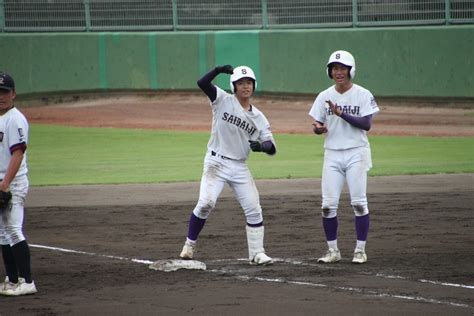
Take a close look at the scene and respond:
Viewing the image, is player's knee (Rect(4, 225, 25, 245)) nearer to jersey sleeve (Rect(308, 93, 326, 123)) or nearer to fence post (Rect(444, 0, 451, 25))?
jersey sleeve (Rect(308, 93, 326, 123))

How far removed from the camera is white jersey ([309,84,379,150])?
10.9 m

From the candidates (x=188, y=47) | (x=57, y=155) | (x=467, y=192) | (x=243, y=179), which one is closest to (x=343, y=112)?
(x=243, y=179)

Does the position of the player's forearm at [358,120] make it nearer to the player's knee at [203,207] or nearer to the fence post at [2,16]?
the player's knee at [203,207]

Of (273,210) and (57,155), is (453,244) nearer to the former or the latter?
(273,210)

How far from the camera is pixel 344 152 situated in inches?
428

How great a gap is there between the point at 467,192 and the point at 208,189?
250 inches

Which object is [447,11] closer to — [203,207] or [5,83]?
[203,207]

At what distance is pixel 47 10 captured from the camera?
34.3 m

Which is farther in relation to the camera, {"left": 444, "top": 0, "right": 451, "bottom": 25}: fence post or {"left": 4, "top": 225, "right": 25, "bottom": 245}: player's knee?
{"left": 444, "top": 0, "right": 451, "bottom": 25}: fence post

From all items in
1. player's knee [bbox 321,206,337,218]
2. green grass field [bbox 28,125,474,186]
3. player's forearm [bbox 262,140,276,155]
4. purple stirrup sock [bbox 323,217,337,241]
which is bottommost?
green grass field [bbox 28,125,474,186]

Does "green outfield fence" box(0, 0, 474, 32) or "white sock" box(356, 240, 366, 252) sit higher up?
"green outfield fence" box(0, 0, 474, 32)

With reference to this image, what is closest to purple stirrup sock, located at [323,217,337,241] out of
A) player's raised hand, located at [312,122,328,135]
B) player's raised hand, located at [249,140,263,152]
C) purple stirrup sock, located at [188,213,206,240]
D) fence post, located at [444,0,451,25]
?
player's raised hand, located at [312,122,328,135]

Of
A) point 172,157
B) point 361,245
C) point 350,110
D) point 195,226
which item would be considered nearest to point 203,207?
point 195,226

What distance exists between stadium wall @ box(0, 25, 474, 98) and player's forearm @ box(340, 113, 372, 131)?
1862 centimetres
